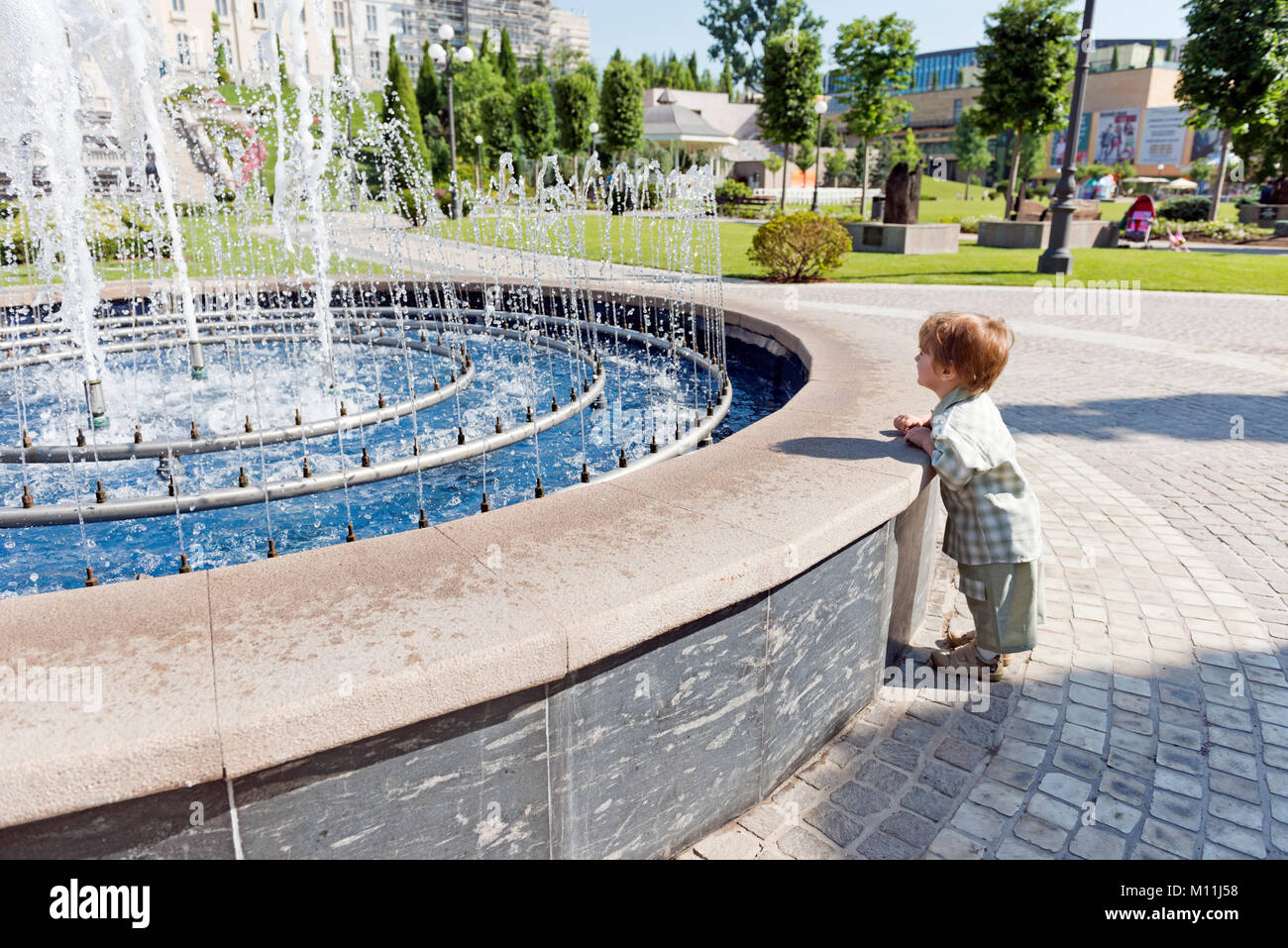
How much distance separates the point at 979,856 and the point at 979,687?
3.45 ft

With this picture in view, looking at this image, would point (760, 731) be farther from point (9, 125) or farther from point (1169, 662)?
point (9, 125)

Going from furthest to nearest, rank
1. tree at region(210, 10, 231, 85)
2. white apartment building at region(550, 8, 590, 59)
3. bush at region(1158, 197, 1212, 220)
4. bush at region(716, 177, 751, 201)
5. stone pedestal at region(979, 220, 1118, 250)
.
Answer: white apartment building at region(550, 8, 590, 59)
tree at region(210, 10, 231, 85)
bush at region(716, 177, 751, 201)
bush at region(1158, 197, 1212, 220)
stone pedestal at region(979, 220, 1118, 250)

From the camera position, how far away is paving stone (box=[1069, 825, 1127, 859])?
2.59 meters

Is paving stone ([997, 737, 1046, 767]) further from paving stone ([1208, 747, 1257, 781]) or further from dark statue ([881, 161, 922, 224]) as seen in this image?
dark statue ([881, 161, 922, 224])

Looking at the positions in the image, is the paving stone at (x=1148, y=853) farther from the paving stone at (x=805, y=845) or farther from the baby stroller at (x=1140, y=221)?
the baby stroller at (x=1140, y=221)

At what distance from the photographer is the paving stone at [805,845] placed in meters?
2.60

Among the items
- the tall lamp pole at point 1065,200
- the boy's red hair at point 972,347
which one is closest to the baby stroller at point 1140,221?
the tall lamp pole at point 1065,200

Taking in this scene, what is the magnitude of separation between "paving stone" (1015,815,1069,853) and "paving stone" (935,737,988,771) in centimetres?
30

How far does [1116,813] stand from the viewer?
2.77m

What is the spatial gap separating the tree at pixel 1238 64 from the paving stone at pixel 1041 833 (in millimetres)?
35043

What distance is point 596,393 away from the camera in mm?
6523

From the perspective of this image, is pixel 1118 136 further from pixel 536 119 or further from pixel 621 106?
pixel 536 119

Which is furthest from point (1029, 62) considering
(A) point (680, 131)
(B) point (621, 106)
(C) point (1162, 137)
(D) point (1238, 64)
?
(C) point (1162, 137)

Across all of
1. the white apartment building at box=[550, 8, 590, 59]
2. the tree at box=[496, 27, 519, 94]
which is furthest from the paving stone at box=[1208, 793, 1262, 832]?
the white apartment building at box=[550, 8, 590, 59]
